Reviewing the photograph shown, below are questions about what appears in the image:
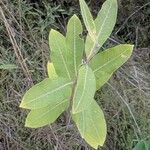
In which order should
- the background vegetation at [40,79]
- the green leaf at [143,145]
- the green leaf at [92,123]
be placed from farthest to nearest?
the background vegetation at [40,79] → the green leaf at [143,145] → the green leaf at [92,123]

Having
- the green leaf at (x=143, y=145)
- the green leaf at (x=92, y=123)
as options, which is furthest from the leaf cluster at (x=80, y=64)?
the green leaf at (x=143, y=145)

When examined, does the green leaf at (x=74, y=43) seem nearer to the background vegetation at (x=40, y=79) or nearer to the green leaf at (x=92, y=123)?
the green leaf at (x=92, y=123)

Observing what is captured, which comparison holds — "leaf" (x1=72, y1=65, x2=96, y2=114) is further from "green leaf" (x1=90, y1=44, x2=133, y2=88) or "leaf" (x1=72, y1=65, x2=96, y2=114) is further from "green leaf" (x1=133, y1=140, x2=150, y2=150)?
"green leaf" (x1=133, y1=140, x2=150, y2=150)

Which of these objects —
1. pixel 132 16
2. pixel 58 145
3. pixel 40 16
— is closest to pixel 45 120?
pixel 58 145

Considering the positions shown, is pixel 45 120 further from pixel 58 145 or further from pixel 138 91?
pixel 138 91

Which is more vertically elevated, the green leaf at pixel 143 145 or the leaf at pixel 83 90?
the leaf at pixel 83 90

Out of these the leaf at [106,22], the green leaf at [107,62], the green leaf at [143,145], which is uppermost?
the leaf at [106,22]
